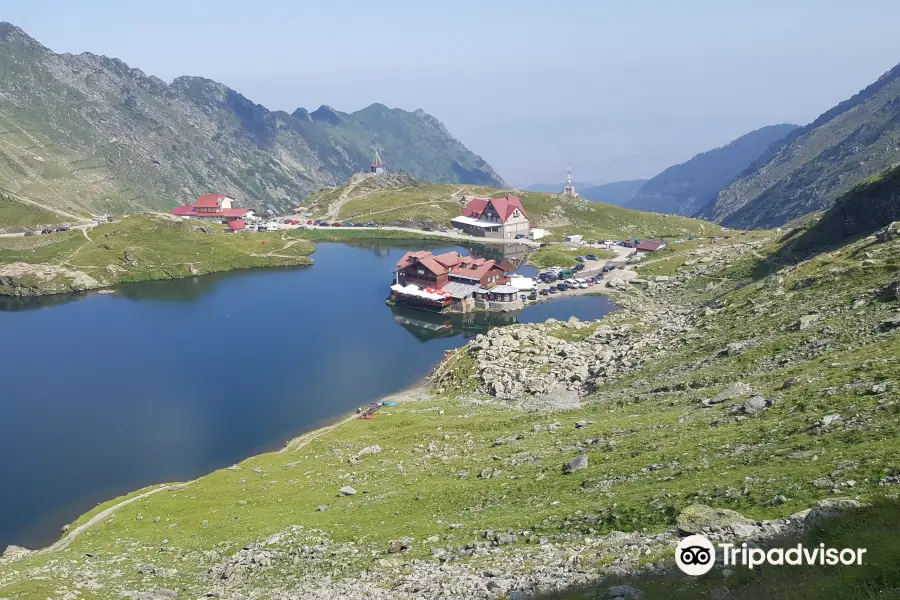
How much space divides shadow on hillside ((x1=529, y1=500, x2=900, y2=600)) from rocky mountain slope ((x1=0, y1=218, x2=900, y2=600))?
9cm

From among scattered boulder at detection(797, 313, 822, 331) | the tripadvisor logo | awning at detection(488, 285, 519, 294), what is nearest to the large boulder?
the tripadvisor logo

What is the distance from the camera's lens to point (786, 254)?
110750 mm

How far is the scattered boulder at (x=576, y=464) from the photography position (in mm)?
37222

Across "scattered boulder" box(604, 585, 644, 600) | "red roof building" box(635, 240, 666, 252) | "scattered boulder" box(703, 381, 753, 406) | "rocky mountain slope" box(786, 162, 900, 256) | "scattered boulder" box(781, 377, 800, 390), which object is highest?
"rocky mountain slope" box(786, 162, 900, 256)

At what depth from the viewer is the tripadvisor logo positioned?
18.3 m

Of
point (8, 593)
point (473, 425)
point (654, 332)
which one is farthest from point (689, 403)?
point (8, 593)

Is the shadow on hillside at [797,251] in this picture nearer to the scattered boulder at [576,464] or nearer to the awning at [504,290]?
the awning at [504,290]

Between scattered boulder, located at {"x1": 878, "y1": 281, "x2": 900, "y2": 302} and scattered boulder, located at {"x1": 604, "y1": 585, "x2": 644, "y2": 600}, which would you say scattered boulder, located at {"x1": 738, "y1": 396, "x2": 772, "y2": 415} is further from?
scattered boulder, located at {"x1": 878, "y1": 281, "x2": 900, "y2": 302}

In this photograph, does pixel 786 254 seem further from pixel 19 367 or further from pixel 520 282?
pixel 19 367

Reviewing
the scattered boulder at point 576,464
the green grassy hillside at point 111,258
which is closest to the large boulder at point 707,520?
the scattered boulder at point 576,464

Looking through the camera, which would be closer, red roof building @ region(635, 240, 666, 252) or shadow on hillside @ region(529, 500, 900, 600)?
shadow on hillside @ region(529, 500, 900, 600)

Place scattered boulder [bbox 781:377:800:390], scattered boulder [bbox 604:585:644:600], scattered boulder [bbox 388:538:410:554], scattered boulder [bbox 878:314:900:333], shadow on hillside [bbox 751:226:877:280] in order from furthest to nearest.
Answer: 1. shadow on hillside [bbox 751:226:877:280]
2. scattered boulder [bbox 878:314:900:333]
3. scattered boulder [bbox 781:377:800:390]
4. scattered boulder [bbox 388:538:410:554]
5. scattered boulder [bbox 604:585:644:600]

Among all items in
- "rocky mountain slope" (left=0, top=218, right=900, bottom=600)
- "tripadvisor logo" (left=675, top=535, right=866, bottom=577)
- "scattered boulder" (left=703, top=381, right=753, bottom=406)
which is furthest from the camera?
"scattered boulder" (left=703, top=381, right=753, bottom=406)

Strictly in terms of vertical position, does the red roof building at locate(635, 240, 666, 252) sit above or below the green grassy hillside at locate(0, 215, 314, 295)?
below
